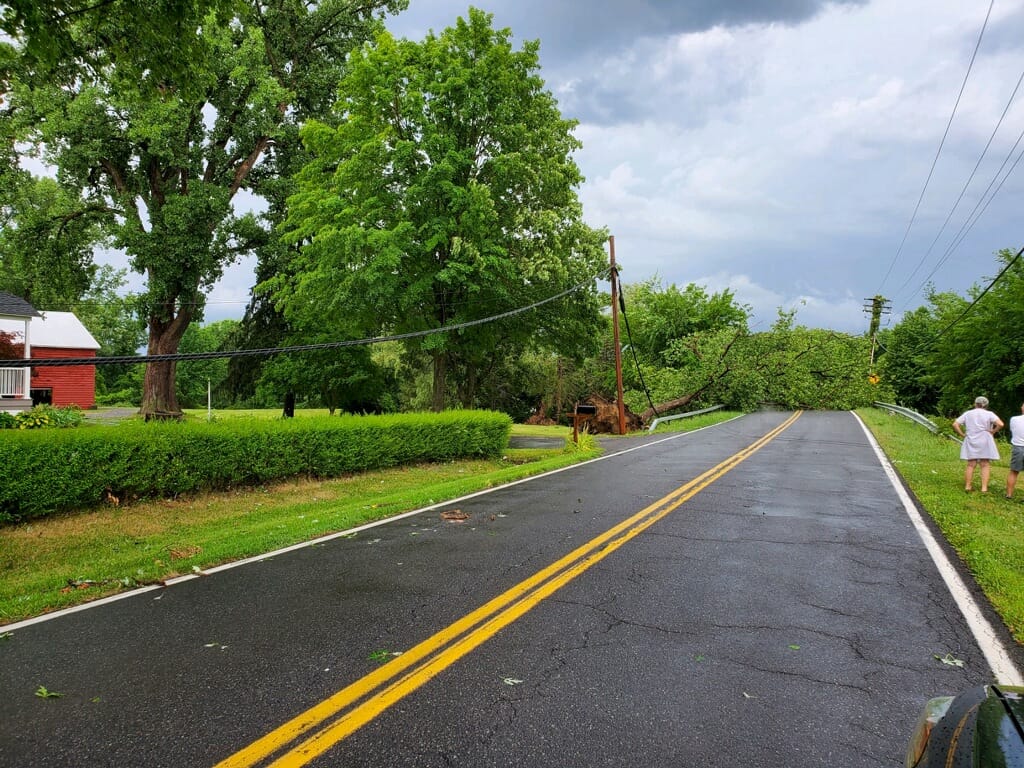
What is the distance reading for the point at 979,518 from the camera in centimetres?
807

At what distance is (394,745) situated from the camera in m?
2.87

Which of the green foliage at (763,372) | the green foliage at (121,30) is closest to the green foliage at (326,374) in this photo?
the green foliage at (763,372)

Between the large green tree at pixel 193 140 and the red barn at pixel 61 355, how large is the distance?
13.1 m

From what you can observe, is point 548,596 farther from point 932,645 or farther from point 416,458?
point 416,458

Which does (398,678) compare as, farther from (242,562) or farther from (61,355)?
(61,355)

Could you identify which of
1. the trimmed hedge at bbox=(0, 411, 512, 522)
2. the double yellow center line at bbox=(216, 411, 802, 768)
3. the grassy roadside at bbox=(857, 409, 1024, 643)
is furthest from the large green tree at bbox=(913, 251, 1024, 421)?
the double yellow center line at bbox=(216, 411, 802, 768)

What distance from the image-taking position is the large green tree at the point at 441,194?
704 inches

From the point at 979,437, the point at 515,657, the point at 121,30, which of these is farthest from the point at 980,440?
the point at 121,30

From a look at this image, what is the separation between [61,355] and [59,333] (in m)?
2.80

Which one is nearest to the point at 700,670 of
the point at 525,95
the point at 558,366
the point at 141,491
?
the point at 141,491

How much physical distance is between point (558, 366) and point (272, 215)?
20.6 meters

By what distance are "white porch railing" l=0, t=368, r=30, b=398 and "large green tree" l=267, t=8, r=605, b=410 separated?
10.5m

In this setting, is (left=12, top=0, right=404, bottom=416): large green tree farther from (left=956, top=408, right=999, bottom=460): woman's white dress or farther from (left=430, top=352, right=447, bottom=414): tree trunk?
(left=956, top=408, right=999, bottom=460): woman's white dress

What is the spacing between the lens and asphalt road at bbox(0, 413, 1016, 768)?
2.90 meters
